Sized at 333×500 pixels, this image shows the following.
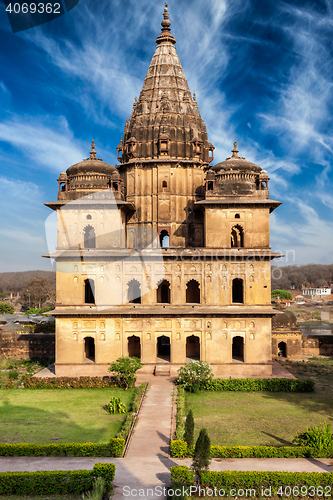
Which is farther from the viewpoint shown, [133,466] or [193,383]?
[193,383]

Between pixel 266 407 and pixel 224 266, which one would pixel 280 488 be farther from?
pixel 224 266

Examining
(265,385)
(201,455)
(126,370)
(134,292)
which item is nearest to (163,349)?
(134,292)

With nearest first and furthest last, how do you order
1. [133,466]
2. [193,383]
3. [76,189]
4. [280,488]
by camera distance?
1. [280,488]
2. [133,466]
3. [193,383]
4. [76,189]

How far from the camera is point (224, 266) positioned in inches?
1159

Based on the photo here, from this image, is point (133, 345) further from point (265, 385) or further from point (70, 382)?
point (265, 385)

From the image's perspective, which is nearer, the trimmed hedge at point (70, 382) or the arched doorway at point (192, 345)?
the trimmed hedge at point (70, 382)

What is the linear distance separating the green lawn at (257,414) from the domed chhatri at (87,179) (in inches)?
591

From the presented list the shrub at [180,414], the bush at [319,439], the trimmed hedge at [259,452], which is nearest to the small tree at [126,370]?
the shrub at [180,414]

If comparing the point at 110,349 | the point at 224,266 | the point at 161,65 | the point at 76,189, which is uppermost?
the point at 161,65

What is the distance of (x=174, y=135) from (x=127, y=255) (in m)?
9.82

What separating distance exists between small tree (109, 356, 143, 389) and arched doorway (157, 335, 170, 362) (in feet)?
13.7

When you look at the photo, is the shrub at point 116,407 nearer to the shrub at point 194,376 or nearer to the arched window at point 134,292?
the shrub at point 194,376

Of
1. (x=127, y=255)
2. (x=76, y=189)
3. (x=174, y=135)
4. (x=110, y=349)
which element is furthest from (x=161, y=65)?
(x=110, y=349)

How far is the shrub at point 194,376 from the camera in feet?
83.7
